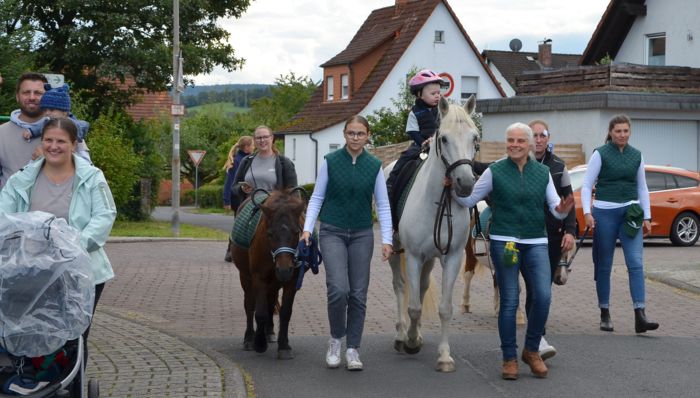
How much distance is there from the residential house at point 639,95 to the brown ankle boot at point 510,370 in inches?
891

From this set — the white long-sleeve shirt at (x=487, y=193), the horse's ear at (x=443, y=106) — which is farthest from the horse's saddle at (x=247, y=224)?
the white long-sleeve shirt at (x=487, y=193)

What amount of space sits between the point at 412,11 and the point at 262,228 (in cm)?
4700

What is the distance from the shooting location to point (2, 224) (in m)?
6.36

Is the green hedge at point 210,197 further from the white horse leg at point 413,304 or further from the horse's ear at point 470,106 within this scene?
the horse's ear at point 470,106

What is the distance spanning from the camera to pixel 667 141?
32.1 m

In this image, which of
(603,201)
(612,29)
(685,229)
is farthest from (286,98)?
(603,201)

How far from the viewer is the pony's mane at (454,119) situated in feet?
30.1

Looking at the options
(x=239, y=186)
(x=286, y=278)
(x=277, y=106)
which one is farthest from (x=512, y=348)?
(x=277, y=106)

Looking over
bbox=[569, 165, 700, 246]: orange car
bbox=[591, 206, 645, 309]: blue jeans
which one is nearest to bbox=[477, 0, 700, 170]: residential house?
bbox=[569, 165, 700, 246]: orange car

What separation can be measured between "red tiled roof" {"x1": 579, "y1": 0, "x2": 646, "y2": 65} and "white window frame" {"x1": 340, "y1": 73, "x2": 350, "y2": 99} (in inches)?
714

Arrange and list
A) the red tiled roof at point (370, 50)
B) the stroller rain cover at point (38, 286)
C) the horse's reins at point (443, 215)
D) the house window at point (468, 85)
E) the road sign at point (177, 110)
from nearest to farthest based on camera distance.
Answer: the stroller rain cover at point (38, 286), the horse's reins at point (443, 215), the road sign at point (177, 110), the red tiled roof at point (370, 50), the house window at point (468, 85)

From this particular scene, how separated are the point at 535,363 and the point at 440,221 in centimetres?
145

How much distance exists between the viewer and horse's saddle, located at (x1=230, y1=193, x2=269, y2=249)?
394 inches

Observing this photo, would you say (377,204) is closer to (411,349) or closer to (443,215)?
(443,215)
